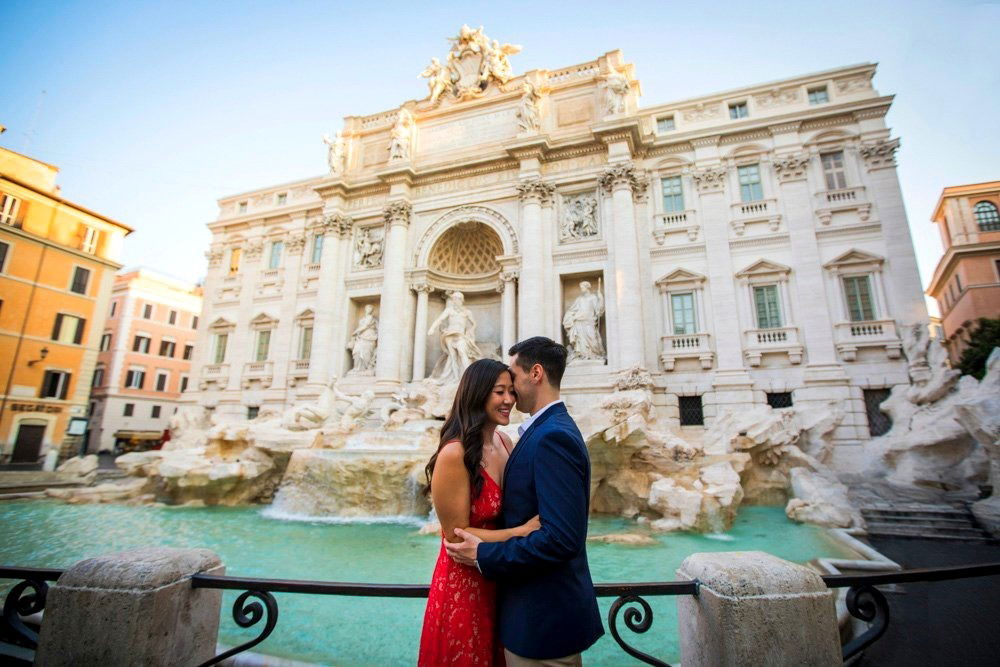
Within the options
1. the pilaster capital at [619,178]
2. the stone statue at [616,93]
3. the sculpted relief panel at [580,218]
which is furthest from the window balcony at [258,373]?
the stone statue at [616,93]

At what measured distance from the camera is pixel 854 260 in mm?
14000

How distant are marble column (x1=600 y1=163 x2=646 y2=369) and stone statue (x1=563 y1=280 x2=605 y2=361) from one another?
835 mm

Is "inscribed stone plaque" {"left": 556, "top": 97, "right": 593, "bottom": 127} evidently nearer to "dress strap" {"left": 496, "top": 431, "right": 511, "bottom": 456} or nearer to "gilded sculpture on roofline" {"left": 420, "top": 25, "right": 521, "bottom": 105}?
"gilded sculpture on roofline" {"left": 420, "top": 25, "right": 521, "bottom": 105}

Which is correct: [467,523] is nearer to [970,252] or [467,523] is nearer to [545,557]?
[545,557]

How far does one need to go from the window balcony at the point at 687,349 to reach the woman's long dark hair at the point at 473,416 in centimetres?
1406

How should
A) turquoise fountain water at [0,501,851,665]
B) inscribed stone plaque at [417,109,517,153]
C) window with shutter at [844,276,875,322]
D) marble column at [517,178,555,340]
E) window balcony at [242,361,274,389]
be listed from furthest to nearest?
window balcony at [242,361,274,389]
inscribed stone plaque at [417,109,517,153]
marble column at [517,178,555,340]
window with shutter at [844,276,875,322]
turquoise fountain water at [0,501,851,665]

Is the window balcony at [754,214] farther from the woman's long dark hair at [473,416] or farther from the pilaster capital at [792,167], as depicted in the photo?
the woman's long dark hair at [473,416]

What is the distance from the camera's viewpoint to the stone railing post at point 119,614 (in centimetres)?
210

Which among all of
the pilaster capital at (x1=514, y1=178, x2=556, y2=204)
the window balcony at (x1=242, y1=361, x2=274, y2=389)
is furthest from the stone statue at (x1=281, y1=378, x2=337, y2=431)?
the pilaster capital at (x1=514, y1=178, x2=556, y2=204)

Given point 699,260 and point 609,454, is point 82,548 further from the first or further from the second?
point 699,260

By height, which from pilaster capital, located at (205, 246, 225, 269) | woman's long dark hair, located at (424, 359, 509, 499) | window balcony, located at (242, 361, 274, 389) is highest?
pilaster capital, located at (205, 246, 225, 269)

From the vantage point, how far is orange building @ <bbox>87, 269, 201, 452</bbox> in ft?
93.1

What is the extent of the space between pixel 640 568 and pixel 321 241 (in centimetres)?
1985

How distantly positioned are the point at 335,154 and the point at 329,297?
6.64 meters
